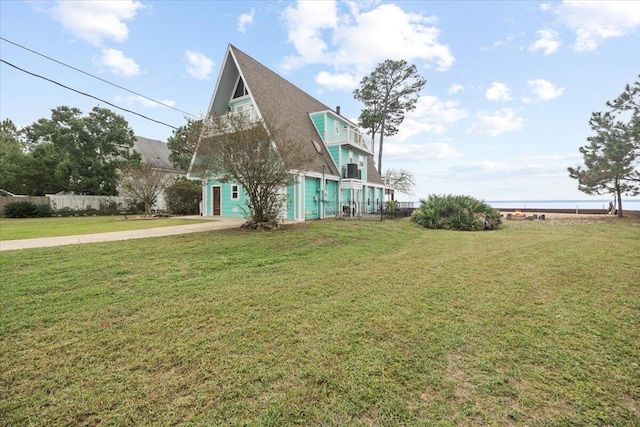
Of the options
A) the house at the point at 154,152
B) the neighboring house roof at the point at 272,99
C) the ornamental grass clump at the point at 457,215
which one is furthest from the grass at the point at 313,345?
the house at the point at 154,152

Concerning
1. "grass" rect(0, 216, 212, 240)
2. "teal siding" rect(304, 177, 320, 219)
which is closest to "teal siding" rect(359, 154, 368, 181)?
"teal siding" rect(304, 177, 320, 219)

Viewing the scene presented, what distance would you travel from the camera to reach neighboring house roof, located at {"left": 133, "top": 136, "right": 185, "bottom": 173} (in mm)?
32562

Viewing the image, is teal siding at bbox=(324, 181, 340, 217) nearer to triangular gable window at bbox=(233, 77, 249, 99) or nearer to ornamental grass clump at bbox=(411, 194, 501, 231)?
ornamental grass clump at bbox=(411, 194, 501, 231)

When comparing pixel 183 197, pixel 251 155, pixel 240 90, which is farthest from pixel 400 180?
pixel 251 155

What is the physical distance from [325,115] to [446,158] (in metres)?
15.5

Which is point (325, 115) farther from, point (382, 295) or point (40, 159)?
point (40, 159)

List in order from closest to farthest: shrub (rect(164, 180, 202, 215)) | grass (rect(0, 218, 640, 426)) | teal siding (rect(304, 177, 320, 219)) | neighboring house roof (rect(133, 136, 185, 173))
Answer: grass (rect(0, 218, 640, 426)) → teal siding (rect(304, 177, 320, 219)) → shrub (rect(164, 180, 202, 215)) → neighboring house roof (rect(133, 136, 185, 173))

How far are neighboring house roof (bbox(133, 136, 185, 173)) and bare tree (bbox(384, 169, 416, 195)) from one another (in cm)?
2518

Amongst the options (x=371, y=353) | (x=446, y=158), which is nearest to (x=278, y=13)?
(x=371, y=353)

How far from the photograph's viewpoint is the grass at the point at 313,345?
1.94 metres

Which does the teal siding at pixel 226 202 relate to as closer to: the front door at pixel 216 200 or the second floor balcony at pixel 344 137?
the front door at pixel 216 200

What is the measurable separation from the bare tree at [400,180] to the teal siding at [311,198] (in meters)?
17.0

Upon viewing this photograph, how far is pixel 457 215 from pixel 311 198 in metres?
8.08

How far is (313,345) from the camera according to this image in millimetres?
2750
